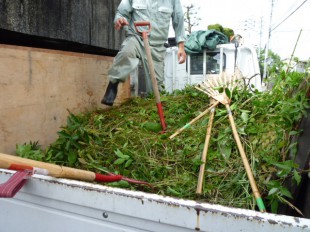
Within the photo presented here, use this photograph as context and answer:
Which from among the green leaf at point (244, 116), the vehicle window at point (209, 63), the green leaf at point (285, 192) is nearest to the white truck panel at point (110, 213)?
the green leaf at point (285, 192)

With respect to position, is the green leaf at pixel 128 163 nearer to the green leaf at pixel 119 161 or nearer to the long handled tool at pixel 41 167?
the green leaf at pixel 119 161

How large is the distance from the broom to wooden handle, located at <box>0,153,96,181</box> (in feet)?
2.65

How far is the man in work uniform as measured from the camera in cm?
274

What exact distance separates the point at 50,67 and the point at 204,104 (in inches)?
58.9

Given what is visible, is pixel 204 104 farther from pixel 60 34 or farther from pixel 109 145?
pixel 60 34

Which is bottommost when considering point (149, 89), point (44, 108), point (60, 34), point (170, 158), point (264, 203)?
point (264, 203)

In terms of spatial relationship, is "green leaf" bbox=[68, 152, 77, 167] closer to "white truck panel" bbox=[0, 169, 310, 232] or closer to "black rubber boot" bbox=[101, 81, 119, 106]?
"white truck panel" bbox=[0, 169, 310, 232]

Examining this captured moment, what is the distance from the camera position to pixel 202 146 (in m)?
1.76

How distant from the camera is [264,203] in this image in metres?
1.31

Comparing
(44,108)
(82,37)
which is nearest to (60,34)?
Result: (82,37)

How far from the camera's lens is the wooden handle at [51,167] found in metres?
0.97

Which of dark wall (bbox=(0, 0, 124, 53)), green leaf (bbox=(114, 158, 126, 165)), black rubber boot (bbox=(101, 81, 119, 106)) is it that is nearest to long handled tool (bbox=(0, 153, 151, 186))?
green leaf (bbox=(114, 158, 126, 165))

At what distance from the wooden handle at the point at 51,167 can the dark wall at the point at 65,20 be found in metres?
1.39

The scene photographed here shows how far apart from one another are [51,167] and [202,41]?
12.1ft
